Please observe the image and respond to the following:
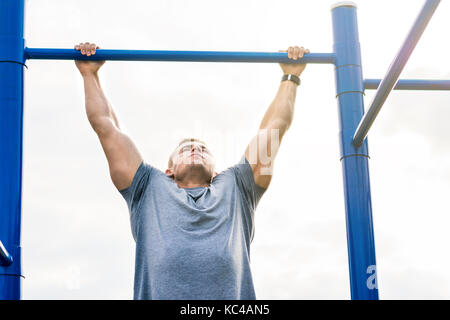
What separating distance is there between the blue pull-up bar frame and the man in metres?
0.15

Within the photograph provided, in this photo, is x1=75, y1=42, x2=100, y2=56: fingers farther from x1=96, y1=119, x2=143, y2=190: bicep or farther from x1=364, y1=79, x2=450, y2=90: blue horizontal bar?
x1=364, y1=79, x2=450, y2=90: blue horizontal bar

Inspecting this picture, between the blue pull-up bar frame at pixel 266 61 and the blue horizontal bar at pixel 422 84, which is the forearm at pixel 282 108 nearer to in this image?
the blue pull-up bar frame at pixel 266 61

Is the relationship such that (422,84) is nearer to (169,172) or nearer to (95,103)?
(169,172)

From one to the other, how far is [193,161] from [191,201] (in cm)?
26

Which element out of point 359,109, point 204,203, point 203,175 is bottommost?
point 204,203

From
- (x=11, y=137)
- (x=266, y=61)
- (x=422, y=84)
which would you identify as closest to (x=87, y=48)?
(x=11, y=137)

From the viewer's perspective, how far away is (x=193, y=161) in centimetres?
273

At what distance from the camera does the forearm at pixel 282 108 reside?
2.74m

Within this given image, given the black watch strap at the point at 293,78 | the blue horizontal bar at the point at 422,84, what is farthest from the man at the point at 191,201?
the blue horizontal bar at the point at 422,84

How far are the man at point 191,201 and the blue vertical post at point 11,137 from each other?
26cm
